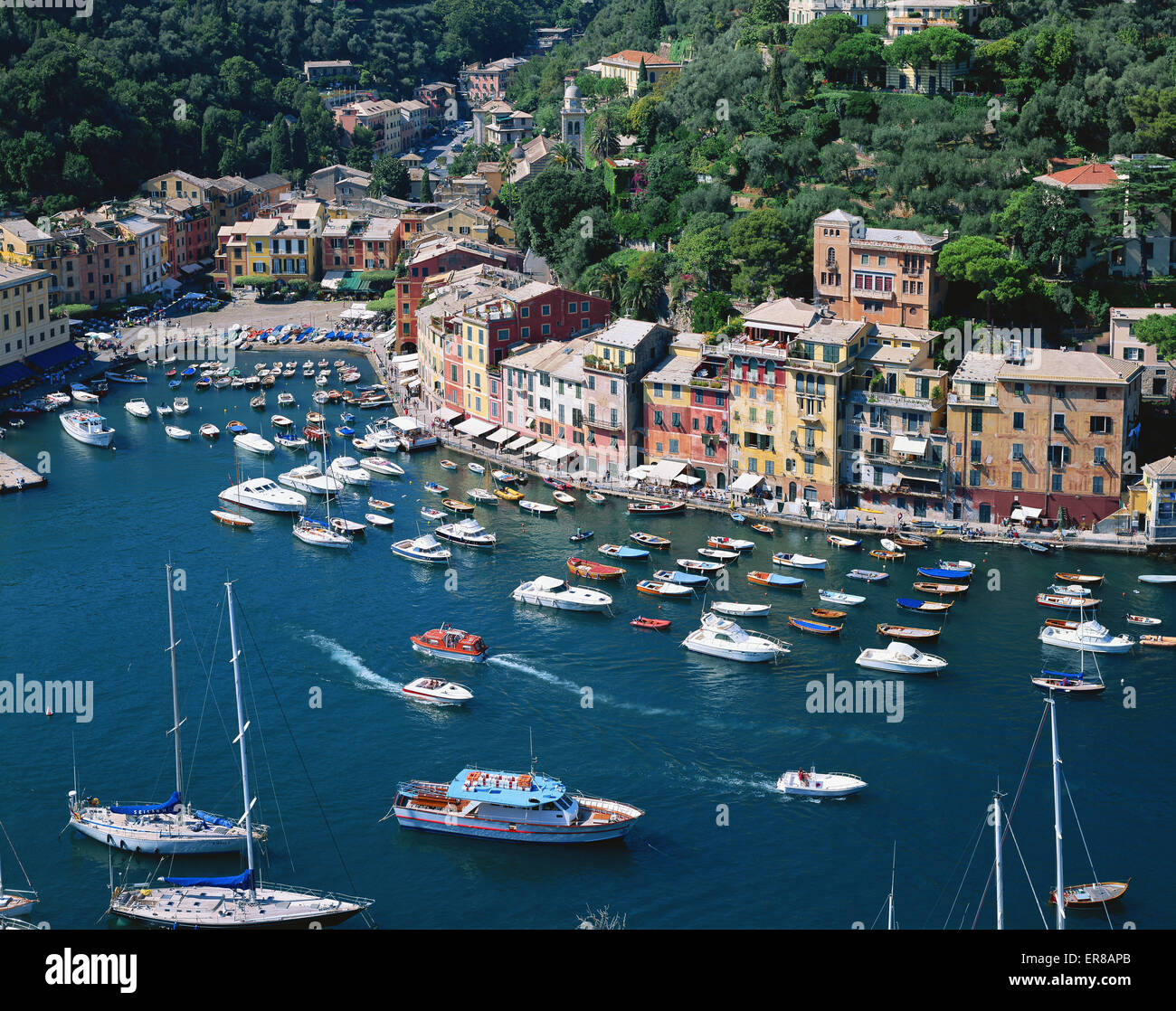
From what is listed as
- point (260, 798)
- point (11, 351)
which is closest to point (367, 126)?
point (11, 351)

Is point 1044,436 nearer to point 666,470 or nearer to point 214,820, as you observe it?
point 666,470

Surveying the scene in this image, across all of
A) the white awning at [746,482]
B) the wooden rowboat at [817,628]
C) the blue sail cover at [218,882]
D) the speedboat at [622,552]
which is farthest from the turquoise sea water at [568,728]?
the white awning at [746,482]

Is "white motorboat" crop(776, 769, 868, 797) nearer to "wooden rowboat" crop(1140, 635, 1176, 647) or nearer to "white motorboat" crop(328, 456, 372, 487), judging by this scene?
"wooden rowboat" crop(1140, 635, 1176, 647)

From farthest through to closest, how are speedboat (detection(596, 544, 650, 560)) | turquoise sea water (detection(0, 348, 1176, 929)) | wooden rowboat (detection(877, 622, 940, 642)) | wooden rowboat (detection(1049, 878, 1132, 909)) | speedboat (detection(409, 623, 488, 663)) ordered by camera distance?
speedboat (detection(596, 544, 650, 560))
wooden rowboat (detection(877, 622, 940, 642))
speedboat (detection(409, 623, 488, 663))
turquoise sea water (detection(0, 348, 1176, 929))
wooden rowboat (detection(1049, 878, 1132, 909))

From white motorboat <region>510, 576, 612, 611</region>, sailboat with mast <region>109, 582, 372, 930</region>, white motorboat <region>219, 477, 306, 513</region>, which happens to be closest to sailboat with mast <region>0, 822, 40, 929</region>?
sailboat with mast <region>109, 582, 372, 930</region>

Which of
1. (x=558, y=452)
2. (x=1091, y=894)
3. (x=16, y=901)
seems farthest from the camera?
(x=558, y=452)

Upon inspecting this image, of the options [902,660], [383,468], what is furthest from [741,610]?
[383,468]

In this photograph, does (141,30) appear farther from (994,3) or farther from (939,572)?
(939,572)
